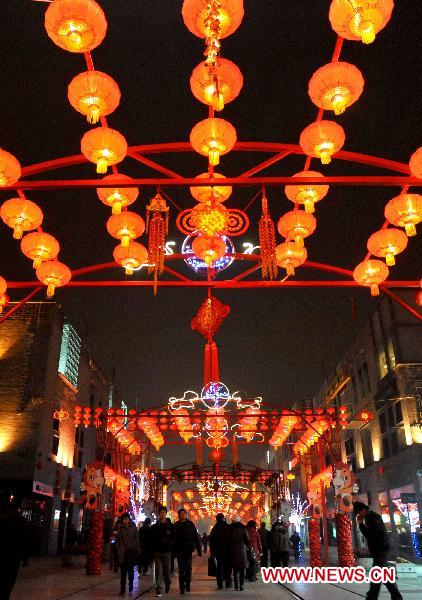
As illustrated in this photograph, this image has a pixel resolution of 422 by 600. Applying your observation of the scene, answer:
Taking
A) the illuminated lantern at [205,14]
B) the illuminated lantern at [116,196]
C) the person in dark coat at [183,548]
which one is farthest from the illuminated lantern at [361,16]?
the person in dark coat at [183,548]

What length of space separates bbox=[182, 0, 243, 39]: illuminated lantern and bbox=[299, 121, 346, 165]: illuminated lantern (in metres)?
1.99

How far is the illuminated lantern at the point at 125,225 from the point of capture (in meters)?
9.32

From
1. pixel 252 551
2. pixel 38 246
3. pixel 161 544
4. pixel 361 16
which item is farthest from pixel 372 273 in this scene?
pixel 252 551

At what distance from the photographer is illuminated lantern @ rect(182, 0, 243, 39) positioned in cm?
579

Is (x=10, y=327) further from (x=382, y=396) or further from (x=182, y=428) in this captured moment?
(x=382, y=396)

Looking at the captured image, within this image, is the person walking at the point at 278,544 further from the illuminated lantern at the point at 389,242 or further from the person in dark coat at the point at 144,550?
the illuminated lantern at the point at 389,242

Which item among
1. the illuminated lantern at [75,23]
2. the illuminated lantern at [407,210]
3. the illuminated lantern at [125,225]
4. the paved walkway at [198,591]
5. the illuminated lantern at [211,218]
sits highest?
the illuminated lantern at [75,23]

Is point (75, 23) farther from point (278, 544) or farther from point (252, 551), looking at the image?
point (278, 544)

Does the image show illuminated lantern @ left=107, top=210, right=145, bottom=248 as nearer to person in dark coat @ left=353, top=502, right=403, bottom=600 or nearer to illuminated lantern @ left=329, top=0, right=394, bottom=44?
illuminated lantern @ left=329, top=0, right=394, bottom=44

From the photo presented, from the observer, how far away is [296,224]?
30.9ft

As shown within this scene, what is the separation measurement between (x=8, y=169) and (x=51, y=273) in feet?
10.3

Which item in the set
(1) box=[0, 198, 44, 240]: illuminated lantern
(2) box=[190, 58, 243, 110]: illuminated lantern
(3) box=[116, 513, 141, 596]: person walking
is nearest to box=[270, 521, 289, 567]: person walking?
(3) box=[116, 513, 141, 596]: person walking

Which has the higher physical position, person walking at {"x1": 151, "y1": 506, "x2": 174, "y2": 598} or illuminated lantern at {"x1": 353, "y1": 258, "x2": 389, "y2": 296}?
illuminated lantern at {"x1": 353, "y1": 258, "x2": 389, "y2": 296}

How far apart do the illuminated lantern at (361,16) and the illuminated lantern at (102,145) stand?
10.6 ft
